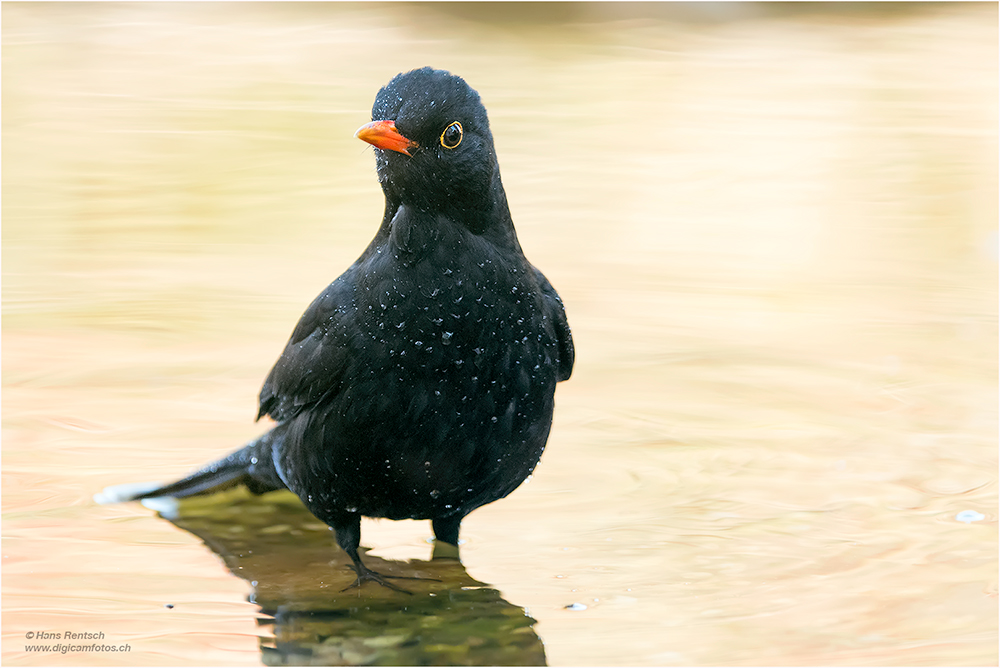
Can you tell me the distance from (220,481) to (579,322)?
261 centimetres

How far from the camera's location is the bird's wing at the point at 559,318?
4.30m

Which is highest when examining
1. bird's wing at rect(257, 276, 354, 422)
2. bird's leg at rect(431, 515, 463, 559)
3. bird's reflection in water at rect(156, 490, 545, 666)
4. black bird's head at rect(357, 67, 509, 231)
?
black bird's head at rect(357, 67, 509, 231)

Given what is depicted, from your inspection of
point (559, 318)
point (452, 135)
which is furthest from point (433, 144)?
point (559, 318)

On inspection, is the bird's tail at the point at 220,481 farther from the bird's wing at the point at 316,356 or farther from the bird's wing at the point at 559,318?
the bird's wing at the point at 559,318

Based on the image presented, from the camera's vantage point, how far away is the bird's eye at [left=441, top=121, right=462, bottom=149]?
148 inches

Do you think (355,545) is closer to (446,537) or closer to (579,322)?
(446,537)

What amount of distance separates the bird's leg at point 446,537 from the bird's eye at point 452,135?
1.45 m

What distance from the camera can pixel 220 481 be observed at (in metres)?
4.89

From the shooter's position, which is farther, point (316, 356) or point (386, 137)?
point (316, 356)

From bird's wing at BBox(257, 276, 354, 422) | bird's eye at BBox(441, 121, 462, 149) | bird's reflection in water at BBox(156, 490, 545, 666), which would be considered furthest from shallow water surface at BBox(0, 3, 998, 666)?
bird's eye at BBox(441, 121, 462, 149)

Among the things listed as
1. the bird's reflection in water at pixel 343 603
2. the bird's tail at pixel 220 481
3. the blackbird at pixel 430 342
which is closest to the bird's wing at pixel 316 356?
the blackbird at pixel 430 342

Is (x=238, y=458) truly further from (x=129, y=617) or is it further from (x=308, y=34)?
(x=308, y=34)

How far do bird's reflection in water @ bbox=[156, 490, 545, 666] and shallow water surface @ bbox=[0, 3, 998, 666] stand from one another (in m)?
0.02

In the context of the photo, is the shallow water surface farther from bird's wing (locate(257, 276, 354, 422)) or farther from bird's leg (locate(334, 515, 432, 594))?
bird's wing (locate(257, 276, 354, 422))
